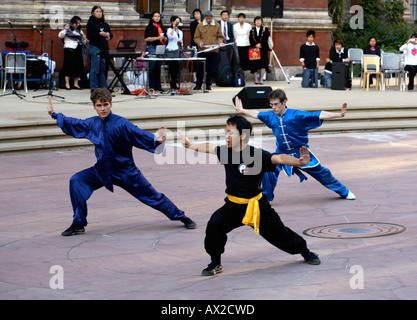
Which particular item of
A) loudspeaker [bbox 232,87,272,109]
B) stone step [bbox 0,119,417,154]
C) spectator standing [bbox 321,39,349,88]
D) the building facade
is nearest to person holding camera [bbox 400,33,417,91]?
spectator standing [bbox 321,39,349,88]

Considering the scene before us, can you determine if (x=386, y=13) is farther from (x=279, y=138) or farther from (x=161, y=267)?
(x=161, y=267)

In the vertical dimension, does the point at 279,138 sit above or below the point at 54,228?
above

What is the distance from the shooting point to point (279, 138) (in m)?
9.91

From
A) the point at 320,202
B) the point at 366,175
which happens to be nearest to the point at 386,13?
the point at 366,175

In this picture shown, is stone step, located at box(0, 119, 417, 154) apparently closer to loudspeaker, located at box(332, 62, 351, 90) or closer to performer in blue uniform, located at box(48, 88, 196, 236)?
loudspeaker, located at box(332, 62, 351, 90)

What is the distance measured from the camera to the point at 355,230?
28.0ft

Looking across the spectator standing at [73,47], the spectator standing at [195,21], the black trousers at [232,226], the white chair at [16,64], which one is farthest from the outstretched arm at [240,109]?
the spectator standing at [195,21]

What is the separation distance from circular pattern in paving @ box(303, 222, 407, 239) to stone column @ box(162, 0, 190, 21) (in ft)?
51.0

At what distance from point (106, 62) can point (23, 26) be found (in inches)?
107

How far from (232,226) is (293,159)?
74cm

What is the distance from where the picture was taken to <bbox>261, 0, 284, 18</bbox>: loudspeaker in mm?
23047

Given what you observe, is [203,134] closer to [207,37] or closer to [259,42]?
[207,37]
